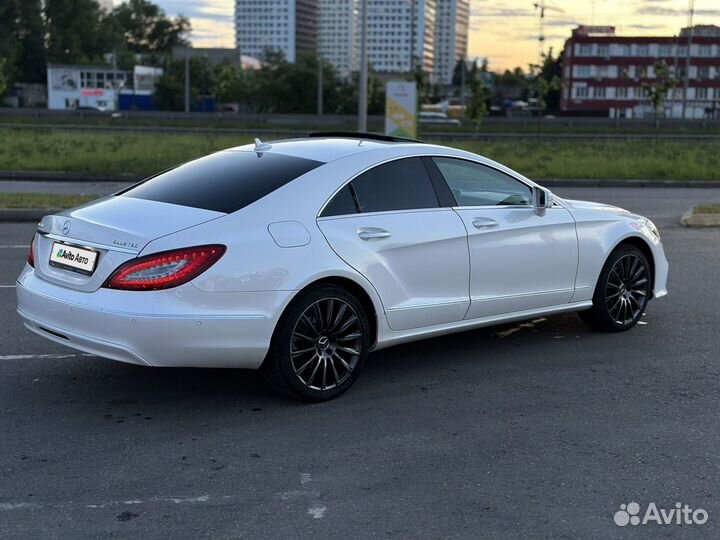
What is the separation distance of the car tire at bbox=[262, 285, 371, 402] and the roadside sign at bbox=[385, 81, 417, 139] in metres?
18.7

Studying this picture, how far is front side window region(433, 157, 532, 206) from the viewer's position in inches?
240

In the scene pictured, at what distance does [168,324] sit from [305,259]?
0.88 meters

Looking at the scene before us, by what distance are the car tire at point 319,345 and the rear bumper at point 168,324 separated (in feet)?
0.42

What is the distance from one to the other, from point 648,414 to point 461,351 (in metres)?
1.71

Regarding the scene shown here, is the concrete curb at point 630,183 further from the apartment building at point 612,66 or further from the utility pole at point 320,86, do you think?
the apartment building at point 612,66

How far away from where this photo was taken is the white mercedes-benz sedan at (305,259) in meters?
4.78

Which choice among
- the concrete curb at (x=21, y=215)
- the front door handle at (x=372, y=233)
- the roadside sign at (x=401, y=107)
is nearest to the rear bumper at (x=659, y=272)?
the front door handle at (x=372, y=233)

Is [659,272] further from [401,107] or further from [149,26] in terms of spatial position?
[149,26]

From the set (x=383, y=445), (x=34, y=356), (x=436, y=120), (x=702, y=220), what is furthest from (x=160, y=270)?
(x=436, y=120)

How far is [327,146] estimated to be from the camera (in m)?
5.96

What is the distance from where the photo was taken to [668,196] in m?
20.0

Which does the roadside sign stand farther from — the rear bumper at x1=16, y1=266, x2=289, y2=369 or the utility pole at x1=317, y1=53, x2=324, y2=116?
the utility pole at x1=317, y1=53, x2=324, y2=116

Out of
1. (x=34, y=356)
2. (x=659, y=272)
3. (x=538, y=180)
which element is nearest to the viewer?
(x=34, y=356)

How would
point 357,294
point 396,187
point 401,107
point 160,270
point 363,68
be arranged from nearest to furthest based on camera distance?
point 160,270 < point 357,294 < point 396,187 < point 401,107 < point 363,68
